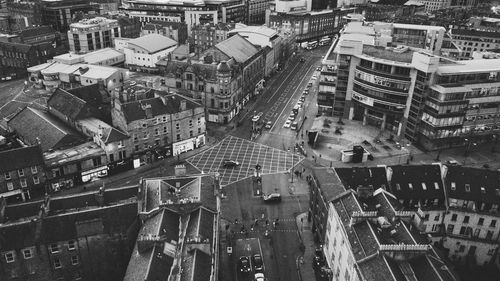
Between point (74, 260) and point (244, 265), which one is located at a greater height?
point (74, 260)

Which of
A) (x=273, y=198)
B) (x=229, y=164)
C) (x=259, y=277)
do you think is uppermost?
(x=229, y=164)

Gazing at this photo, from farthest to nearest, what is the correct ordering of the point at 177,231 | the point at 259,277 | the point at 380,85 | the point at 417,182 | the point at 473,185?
the point at 380,85 < the point at 417,182 < the point at 473,185 < the point at 259,277 < the point at 177,231

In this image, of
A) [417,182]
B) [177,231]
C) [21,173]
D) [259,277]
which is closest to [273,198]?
[259,277]

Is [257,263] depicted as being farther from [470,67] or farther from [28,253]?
[470,67]

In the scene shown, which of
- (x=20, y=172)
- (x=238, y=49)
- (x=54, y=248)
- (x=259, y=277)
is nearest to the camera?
(x=54, y=248)

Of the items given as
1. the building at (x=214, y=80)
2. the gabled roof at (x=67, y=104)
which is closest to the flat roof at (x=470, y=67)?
the building at (x=214, y=80)

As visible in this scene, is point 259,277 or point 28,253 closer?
point 28,253

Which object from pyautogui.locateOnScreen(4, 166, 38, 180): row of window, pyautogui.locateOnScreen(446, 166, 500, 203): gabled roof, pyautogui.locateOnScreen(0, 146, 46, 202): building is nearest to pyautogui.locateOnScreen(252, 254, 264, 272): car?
pyautogui.locateOnScreen(446, 166, 500, 203): gabled roof

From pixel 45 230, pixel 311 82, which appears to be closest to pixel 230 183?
pixel 45 230
